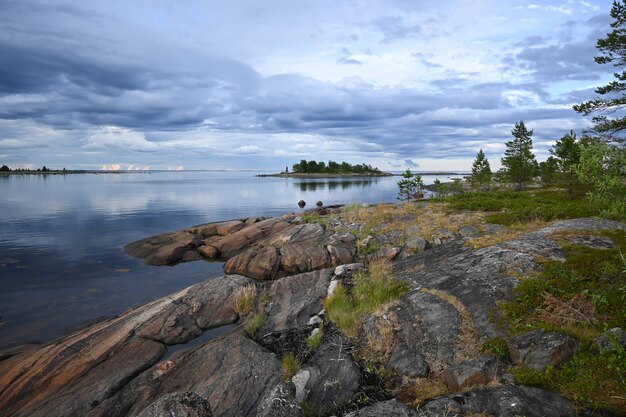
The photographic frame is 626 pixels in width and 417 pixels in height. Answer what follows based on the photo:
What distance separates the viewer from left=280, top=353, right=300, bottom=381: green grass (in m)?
10.6

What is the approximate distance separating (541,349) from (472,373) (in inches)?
62.5

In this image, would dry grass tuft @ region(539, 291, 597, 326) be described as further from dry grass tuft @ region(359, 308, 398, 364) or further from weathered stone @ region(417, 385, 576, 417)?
dry grass tuft @ region(359, 308, 398, 364)

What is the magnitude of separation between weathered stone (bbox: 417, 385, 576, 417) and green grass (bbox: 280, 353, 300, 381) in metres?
4.31

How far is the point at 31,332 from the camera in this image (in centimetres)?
1769

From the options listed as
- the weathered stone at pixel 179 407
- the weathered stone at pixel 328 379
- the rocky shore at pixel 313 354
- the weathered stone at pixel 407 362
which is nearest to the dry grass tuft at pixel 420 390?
the rocky shore at pixel 313 354

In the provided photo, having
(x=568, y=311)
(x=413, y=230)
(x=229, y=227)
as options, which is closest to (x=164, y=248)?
(x=229, y=227)

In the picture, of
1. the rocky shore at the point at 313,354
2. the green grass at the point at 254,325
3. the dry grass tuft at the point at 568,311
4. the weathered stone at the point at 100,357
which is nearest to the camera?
the rocky shore at the point at 313,354

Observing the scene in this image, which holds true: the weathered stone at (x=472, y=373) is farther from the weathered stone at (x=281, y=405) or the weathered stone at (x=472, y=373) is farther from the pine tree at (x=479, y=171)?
the pine tree at (x=479, y=171)

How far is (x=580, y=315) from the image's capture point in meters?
8.80

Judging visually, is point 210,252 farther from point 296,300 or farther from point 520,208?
point 520,208

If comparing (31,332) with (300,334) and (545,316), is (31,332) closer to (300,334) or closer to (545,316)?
(300,334)

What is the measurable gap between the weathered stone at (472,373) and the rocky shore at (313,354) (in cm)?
3

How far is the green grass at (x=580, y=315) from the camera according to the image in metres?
6.76

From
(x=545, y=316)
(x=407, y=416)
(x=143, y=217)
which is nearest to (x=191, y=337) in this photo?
(x=407, y=416)
